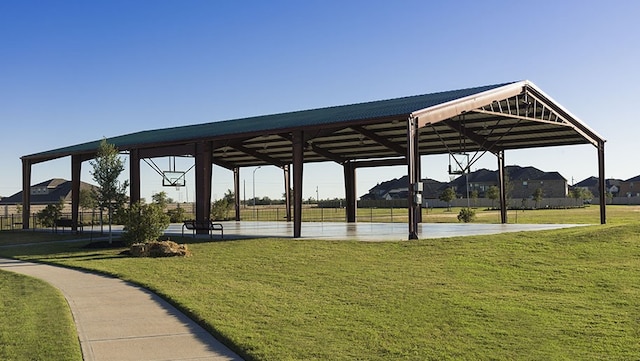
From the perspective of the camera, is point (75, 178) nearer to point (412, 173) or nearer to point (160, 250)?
point (160, 250)

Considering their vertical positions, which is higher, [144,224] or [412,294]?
[144,224]

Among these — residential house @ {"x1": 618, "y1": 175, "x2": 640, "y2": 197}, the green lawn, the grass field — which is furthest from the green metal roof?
residential house @ {"x1": 618, "y1": 175, "x2": 640, "y2": 197}

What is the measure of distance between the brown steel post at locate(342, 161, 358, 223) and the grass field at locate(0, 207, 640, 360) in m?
18.9

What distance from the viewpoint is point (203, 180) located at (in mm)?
30312

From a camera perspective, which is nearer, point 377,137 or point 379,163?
point 377,137

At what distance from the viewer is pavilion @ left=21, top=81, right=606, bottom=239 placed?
24.8m

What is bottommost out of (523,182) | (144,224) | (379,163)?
(144,224)

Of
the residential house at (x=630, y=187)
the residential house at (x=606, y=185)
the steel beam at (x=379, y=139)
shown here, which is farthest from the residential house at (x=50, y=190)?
the residential house at (x=630, y=187)

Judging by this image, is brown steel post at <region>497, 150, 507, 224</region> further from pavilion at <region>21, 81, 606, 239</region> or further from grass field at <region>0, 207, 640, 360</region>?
Answer: grass field at <region>0, 207, 640, 360</region>

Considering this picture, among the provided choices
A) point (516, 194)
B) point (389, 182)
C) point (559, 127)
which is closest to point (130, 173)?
point (559, 127)

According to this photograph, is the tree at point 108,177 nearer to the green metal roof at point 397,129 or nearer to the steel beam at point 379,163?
the green metal roof at point 397,129

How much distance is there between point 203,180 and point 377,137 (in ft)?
33.2

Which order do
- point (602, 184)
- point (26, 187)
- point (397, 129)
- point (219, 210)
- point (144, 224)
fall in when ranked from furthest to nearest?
point (219, 210) < point (26, 187) < point (602, 184) < point (397, 129) < point (144, 224)

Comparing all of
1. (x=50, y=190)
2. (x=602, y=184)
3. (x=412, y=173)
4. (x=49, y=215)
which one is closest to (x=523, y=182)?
(x=50, y=190)
